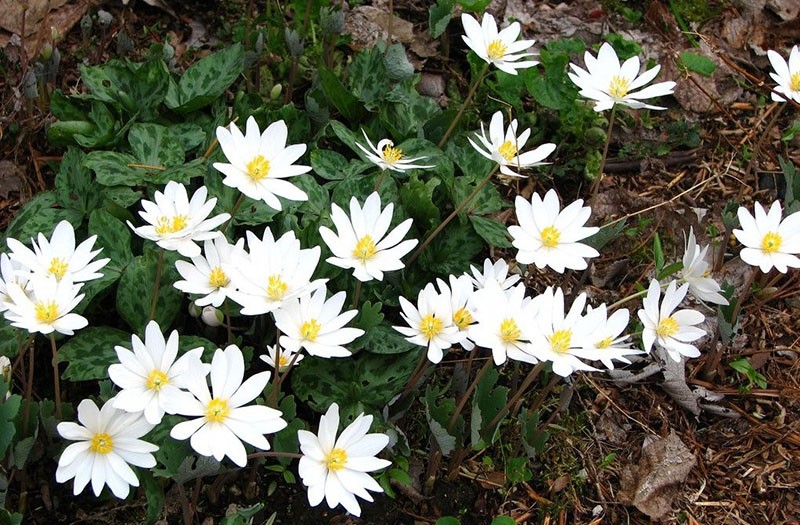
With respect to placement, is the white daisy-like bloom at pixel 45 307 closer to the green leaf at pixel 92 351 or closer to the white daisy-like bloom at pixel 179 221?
the white daisy-like bloom at pixel 179 221

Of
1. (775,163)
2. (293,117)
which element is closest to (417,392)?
(293,117)

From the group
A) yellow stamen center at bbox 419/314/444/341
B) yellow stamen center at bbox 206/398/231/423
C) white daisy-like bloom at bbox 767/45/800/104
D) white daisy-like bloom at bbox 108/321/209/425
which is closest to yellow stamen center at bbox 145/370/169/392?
white daisy-like bloom at bbox 108/321/209/425

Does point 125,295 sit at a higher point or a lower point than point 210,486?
higher

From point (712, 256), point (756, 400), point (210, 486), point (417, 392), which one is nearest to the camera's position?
point (210, 486)

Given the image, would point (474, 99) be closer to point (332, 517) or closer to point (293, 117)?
point (293, 117)

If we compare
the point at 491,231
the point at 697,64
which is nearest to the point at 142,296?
the point at 491,231

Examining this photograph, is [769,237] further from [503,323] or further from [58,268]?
[58,268]

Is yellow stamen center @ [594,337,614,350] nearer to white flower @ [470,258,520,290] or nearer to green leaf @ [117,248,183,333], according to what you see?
white flower @ [470,258,520,290]
